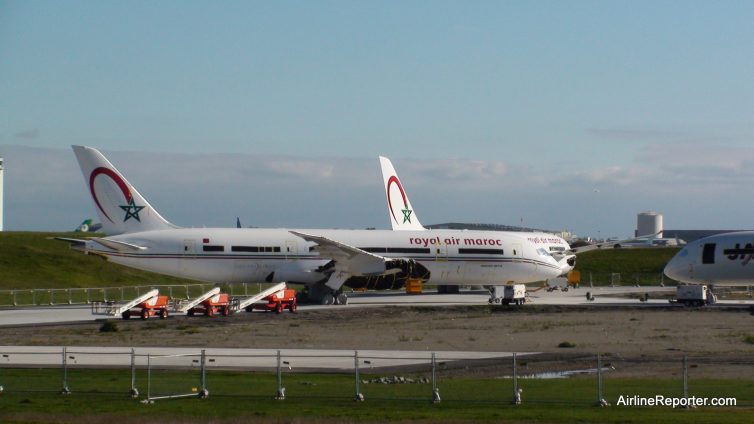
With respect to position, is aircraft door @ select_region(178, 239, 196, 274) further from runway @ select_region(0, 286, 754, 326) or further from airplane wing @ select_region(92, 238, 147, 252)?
runway @ select_region(0, 286, 754, 326)

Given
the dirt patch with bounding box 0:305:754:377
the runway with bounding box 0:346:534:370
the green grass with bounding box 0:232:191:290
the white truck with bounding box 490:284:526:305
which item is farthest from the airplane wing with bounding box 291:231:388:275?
the green grass with bounding box 0:232:191:290

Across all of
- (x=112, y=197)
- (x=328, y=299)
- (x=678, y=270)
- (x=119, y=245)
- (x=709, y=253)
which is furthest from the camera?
(x=678, y=270)

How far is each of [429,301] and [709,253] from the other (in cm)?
1516

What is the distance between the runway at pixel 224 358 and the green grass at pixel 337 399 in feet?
Answer: 5.35

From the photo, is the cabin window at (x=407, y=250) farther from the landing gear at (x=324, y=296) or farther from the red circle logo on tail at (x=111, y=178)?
the red circle logo on tail at (x=111, y=178)

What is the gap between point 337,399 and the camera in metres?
22.7

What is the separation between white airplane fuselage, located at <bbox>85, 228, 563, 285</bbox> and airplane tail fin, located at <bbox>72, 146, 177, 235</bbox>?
824 mm

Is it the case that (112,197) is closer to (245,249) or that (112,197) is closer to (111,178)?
(111,178)

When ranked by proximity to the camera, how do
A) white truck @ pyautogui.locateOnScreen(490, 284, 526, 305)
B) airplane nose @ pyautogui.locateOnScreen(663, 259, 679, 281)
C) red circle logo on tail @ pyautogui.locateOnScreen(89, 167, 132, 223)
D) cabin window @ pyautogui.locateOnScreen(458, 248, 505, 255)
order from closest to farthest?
red circle logo on tail @ pyautogui.locateOnScreen(89, 167, 132, 223) < white truck @ pyautogui.locateOnScreen(490, 284, 526, 305) < airplane nose @ pyautogui.locateOnScreen(663, 259, 679, 281) < cabin window @ pyautogui.locateOnScreen(458, 248, 505, 255)

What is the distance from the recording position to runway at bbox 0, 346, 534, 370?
28.7m

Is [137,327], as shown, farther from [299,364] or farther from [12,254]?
[12,254]

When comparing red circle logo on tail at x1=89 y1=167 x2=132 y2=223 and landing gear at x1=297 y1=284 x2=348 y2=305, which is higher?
red circle logo on tail at x1=89 y1=167 x2=132 y2=223

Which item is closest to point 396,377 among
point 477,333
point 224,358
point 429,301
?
point 224,358

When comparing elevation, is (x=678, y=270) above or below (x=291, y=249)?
below
